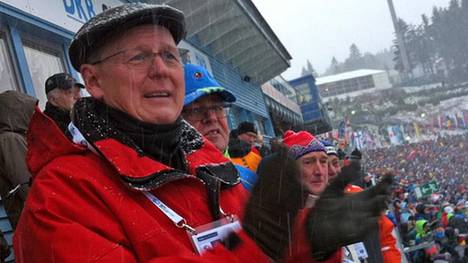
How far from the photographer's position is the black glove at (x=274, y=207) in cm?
119

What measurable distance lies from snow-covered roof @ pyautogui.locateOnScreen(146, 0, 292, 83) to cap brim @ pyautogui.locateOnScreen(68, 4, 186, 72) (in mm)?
7332

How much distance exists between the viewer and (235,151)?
4.68m

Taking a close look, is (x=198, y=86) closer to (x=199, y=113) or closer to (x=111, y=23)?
(x=199, y=113)

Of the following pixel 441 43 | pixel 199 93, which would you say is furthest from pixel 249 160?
pixel 441 43

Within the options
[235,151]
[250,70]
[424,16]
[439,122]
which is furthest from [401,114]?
[235,151]

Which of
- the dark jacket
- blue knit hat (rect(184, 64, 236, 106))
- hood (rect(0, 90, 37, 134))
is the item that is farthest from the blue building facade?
blue knit hat (rect(184, 64, 236, 106))

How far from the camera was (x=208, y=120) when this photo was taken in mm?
2902

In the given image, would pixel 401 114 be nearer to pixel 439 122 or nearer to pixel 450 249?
pixel 439 122

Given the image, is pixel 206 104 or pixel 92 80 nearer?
pixel 92 80

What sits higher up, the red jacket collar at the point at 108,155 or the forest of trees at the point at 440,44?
the forest of trees at the point at 440,44

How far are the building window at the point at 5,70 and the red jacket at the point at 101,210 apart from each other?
11.0 ft

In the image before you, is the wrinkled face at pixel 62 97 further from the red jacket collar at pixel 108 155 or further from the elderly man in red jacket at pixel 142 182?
the red jacket collar at pixel 108 155

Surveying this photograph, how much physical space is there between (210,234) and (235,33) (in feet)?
40.3

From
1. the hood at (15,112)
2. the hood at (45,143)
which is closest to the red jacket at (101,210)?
the hood at (45,143)
